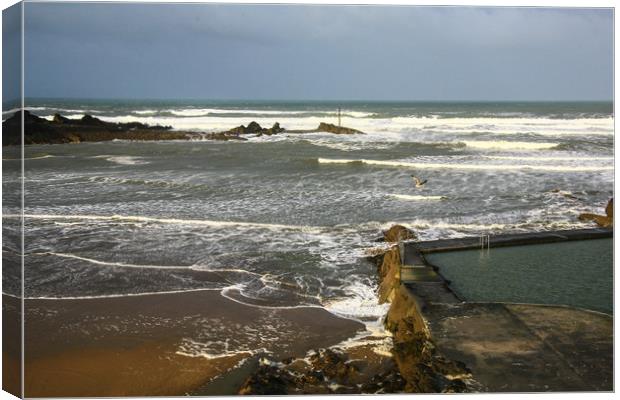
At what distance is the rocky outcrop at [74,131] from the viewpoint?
3658 mm

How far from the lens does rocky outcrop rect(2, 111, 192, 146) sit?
3658 millimetres

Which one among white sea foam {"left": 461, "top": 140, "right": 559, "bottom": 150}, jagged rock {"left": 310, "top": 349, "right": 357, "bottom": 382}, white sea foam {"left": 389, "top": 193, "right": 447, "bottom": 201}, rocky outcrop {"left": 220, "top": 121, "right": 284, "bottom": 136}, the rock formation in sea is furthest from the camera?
white sea foam {"left": 389, "top": 193, "right": 447, "bottom": 201}

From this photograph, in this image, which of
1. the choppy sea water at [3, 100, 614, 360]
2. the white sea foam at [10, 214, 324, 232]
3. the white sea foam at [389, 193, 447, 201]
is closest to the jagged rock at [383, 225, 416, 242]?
the choppy sea water at [3, 100, 614, 360]

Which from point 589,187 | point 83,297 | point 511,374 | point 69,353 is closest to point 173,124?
point 83,297

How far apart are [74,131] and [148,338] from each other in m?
2.62

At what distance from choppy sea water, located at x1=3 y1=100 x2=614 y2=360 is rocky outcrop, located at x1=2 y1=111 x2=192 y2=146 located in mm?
104

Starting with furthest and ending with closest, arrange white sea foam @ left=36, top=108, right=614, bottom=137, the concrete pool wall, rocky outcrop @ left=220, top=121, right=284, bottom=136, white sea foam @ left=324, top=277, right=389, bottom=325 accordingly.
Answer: rocky outcrop @ left=220, top=121, right=284, bottom=136 → white sea foam @ left=36, top=108, right=614, bottom=137 → white sea foam @ left=324, top=277, right=389, bottom=325 → the concrete pool wall

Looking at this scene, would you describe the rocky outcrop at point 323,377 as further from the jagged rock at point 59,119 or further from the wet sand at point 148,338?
the jagged rock at point 59,119

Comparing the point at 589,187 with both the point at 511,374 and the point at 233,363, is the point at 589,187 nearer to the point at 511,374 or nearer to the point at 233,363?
the point at 511,374

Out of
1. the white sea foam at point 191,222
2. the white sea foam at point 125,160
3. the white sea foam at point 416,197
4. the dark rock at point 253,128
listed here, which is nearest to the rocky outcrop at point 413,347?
the white sea foam at point 191,222

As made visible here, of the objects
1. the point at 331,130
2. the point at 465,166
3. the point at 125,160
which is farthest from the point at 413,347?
the point at 125,160

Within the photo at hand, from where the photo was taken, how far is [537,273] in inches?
200

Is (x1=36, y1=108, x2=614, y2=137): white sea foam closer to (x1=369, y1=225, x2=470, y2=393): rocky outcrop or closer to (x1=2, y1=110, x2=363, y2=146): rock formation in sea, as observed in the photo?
(x1=2, y1=110, x2=363, y2=146): rock formation in sea

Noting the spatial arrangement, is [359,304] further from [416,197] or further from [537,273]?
[416,197]
